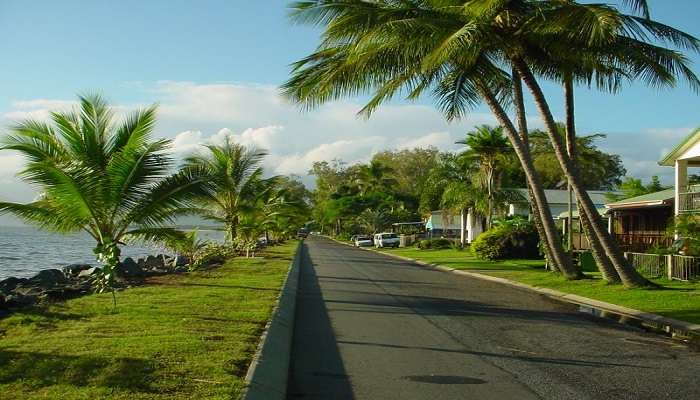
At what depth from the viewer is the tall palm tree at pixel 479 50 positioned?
16453 mm

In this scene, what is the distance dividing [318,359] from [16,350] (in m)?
3.62

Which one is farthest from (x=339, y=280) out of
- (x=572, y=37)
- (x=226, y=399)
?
(x=226, y=399)

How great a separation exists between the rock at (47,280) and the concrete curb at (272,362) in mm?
9555

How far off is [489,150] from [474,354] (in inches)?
1295

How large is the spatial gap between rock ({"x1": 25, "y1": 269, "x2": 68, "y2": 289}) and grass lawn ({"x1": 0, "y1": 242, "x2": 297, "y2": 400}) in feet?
19.5

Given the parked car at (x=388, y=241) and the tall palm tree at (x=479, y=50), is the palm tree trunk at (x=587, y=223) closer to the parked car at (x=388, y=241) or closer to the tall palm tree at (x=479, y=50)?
the tall palm tree at (x=479, y=50)

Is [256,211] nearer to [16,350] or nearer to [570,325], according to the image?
[570,325]

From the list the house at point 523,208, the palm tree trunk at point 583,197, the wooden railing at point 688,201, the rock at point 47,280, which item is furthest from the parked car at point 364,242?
the palm tree trunk at point 583,197

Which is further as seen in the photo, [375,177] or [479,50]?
[375,177]

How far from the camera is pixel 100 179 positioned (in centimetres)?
1478

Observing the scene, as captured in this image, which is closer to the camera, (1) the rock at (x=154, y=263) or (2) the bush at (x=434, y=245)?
(1) the rock at (x=154, y=263)

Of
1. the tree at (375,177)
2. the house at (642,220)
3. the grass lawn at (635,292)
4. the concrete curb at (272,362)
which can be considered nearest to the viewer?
the concrete curb at (272,362)

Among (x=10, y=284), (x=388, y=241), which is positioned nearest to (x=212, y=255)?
(x=10, y=284)

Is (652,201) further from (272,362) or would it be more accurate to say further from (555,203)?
(272,362)
